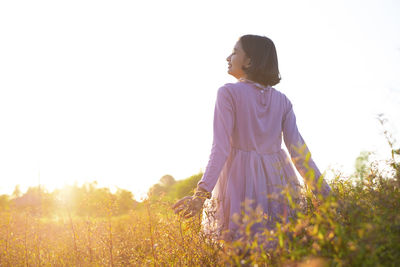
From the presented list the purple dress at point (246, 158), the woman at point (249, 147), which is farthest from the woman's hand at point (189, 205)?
the purple dress at point (246, 158)

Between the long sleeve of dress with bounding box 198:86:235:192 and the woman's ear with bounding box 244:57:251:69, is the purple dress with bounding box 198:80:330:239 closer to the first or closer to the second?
the long sleeve of dress with bounding box 198:86:235:192

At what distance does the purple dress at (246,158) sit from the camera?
249 cm

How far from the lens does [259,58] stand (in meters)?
2.95

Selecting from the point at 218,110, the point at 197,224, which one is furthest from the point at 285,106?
the point at 197,224

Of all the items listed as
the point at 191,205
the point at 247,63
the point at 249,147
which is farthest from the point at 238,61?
the point at 191,205

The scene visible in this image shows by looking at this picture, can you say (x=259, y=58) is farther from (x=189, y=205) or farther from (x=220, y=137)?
(x=189, y=205)

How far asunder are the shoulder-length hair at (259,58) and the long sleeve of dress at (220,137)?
400 mm

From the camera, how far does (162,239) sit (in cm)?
299

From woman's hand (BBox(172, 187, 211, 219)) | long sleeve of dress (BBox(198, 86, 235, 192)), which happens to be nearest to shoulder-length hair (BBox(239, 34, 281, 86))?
long sleeve of dress (BBox(198, 86, 235, 192))

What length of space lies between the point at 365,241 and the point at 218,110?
4.81ft

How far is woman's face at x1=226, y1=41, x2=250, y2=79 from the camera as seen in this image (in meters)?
2.95

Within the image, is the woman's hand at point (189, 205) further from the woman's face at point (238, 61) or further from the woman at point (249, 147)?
the woman's face at point (238, 61)

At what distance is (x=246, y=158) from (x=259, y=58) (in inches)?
36.1

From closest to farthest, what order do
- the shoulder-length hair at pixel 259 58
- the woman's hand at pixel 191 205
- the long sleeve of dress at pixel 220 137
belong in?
the woman's hand at pixel 191 205 → the long sleeve of dress at pixel 220 137 → the shoulder-length hair at pixel 259 58
